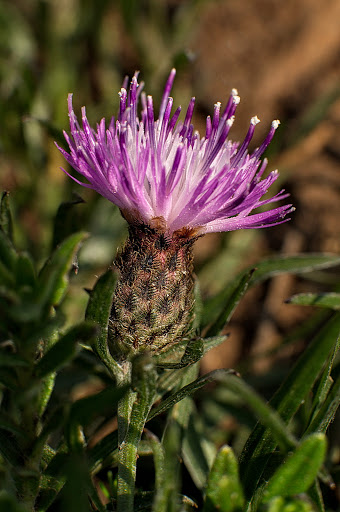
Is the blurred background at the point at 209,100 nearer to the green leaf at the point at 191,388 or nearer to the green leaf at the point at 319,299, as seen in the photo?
the green leaf at the point at 319,299

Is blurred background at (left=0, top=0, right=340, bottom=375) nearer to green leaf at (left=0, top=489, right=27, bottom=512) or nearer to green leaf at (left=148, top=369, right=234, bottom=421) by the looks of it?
green leaf at (left=148, top=369, right=234, bottom=421)

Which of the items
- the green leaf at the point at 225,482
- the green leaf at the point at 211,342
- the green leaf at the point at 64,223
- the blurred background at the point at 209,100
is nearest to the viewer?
the green leaf at the point at 225,482

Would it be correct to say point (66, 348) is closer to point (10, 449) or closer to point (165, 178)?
point (10, 449)

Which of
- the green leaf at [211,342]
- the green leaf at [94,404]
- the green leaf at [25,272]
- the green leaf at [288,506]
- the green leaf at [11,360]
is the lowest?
the green leaf at [288,506]

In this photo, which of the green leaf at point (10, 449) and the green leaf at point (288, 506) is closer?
the green leaf at point (288, 506)

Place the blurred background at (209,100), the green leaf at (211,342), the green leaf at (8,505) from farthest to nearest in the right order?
the blurred background at (209,100)
the green leaf at (211,342)
the green leaf at (8,505)

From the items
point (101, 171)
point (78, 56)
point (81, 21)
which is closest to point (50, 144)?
point (78, 56)

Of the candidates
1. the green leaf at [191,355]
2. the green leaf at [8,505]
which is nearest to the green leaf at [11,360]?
the green leaf at [8,505]
